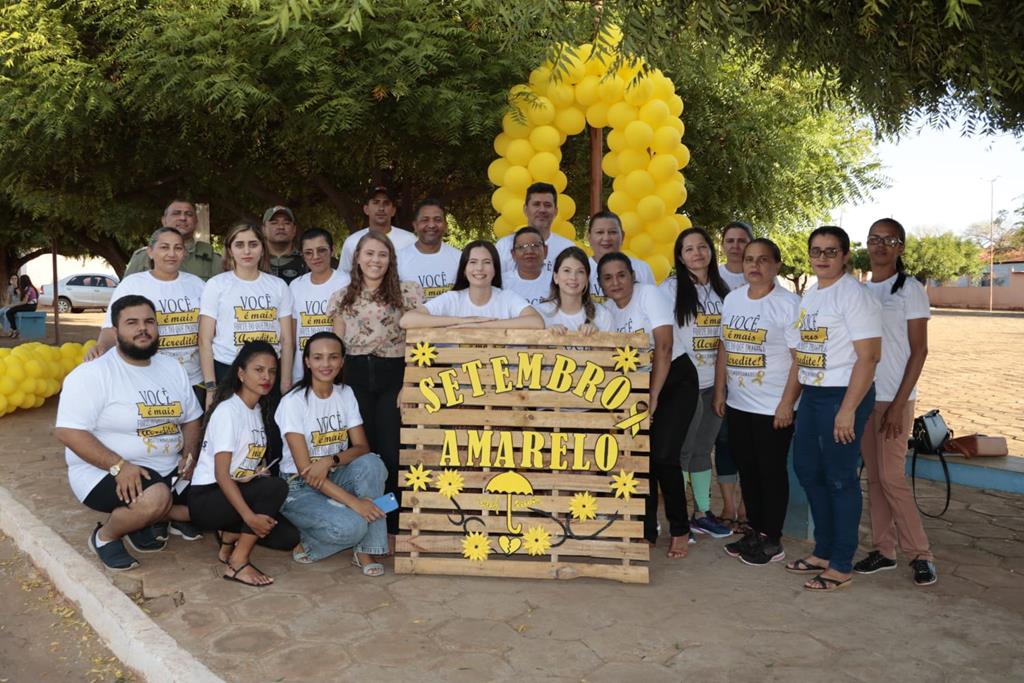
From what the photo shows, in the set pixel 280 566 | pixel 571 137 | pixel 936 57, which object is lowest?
pixel 280 566

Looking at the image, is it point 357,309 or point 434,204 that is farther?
point 434,204

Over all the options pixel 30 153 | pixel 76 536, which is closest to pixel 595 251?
pixel 76 536

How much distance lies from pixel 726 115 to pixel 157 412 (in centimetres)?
709

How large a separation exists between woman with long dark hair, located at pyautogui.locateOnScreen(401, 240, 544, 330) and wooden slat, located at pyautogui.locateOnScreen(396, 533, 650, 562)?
1.19 metres

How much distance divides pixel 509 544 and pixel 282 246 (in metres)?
2.87

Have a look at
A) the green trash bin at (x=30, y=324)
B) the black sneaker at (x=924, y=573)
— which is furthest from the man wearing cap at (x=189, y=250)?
the green trash bin at (x=30, y=324)

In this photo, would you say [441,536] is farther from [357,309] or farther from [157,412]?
[157,412]

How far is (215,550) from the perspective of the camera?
5336 millimetres

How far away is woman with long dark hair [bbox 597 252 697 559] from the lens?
202 inches

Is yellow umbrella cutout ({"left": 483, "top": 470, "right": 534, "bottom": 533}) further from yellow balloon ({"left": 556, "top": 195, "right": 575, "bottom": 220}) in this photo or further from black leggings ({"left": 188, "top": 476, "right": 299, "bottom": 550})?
yellow balloon ({"left": 556, "top": 195, "right": 575, "bottom": 220})

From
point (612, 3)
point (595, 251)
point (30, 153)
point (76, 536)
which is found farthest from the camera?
point (30, 153)

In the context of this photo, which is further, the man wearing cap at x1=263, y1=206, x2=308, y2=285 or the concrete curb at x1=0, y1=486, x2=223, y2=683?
the man wearing cap at x1=263, y1=206, x2=308, y2=285

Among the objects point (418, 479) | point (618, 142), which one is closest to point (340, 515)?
point (418, 479)

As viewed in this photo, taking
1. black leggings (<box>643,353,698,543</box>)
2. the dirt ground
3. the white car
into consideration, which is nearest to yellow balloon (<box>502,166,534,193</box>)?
black leggings (<box>643,353,698,543</box>)
